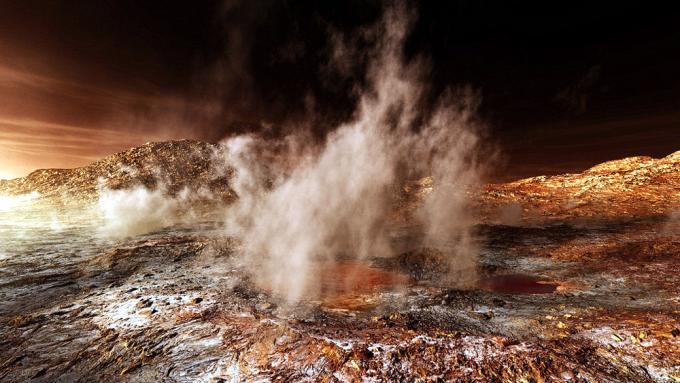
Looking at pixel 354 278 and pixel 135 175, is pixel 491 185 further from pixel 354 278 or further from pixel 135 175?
pixel 135 175

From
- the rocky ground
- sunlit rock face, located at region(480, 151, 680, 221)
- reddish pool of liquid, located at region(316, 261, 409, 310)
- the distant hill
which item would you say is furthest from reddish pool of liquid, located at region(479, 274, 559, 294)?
the distant hill

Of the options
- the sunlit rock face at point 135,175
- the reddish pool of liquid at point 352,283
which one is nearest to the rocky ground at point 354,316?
the reddish pool of liquid at point 352,283

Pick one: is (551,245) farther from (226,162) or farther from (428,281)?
(226,162)

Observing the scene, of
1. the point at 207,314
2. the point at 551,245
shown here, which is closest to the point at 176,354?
the point at 207,314

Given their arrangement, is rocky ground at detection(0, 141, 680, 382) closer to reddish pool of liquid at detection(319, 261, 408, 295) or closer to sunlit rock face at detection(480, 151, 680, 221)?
reddish pool of liquid at detection(319, 261, 408, 295)

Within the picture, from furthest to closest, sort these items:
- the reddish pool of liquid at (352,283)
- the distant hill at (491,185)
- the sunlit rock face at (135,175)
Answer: the sunlit rock face at (135,175) < the distant hill at (491,185) < the reddish pool of liquid at (352,283)

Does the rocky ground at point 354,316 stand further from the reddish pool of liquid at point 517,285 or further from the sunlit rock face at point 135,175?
the sunlit rock face at point 135,175

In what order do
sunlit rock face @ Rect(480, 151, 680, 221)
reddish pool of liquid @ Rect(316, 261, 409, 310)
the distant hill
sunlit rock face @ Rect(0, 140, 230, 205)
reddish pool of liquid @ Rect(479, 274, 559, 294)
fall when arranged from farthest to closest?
1. sunlit rock face @ Rect(0, 140, 230, 205)
2. the distant hill
3. sunlit rock face @ Rect(480, 151, 680, 221)
4. reddish pool of liquid @ Rect(479, 274, 559, 294)
5. reddish pool of liquid @ Rect(316, 261, 409, 310)

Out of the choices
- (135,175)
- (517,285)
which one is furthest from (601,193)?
(135,175)

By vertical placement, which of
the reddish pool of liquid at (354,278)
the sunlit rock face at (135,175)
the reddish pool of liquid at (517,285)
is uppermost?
the sunlit rock face at (135,175)
